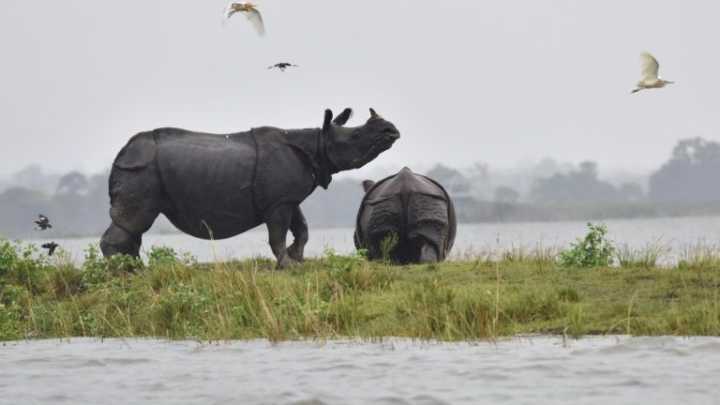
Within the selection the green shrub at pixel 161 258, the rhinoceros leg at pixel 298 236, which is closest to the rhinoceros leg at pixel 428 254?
the rhinoceros leg at pixel 298 236

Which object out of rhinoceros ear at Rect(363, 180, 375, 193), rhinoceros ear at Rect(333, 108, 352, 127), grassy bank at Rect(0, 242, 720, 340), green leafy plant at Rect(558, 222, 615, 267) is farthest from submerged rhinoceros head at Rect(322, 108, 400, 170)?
rhinoceros ear at Rect(363, 180, 375, 193)

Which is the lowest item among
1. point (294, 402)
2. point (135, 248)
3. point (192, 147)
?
point (294, 402)

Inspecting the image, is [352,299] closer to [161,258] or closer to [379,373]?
[379,373]

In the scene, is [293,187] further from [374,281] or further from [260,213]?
[374,281]

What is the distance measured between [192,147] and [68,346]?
4.15m

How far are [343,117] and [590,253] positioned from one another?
3402 mm

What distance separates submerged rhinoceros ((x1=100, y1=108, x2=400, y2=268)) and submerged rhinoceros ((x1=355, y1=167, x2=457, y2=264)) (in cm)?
72

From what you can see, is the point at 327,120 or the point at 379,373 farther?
the point at 327,120

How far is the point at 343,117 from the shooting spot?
→ 16.4 meters

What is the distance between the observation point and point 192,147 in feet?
52.7

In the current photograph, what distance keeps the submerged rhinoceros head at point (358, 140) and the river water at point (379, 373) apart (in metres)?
4.43

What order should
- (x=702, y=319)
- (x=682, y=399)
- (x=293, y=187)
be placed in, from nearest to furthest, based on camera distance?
1. (x=682, y=399)
2. (x=702, y=319)
3. (x=293, y=187)

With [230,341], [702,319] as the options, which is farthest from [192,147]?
[702,319]

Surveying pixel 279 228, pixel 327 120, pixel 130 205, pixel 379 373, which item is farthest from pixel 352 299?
pixel 130 205
